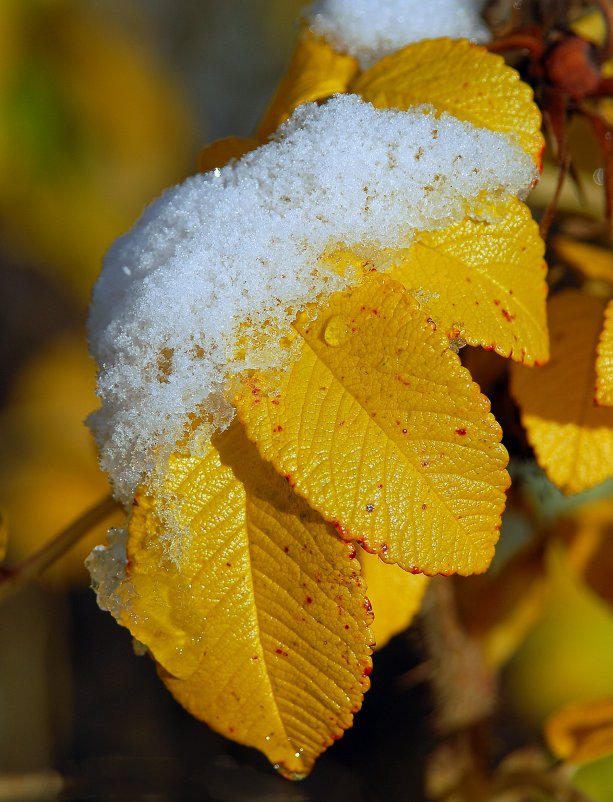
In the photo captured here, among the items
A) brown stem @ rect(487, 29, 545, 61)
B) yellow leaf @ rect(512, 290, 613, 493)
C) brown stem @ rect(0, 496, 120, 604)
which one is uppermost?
brown stem @ rect(487, 29, 545, 61)

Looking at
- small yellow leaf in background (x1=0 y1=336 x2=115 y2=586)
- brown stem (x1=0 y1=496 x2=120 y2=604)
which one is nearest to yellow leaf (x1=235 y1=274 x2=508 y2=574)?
brown stem (x1=0 y1=496 x2=120 y2=604)

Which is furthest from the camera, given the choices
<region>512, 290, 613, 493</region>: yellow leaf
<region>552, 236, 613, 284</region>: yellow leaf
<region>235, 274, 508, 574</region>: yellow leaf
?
<region>552, 236, 613, 284</region>: yellow leaf

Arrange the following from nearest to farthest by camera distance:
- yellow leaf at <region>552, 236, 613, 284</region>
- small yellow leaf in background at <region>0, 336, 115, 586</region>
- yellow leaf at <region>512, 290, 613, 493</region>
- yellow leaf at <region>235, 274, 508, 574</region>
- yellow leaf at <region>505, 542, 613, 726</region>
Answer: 1. yellow leaf at <region>235, 274, 508, 574</region>
2. yellow leaf at <region>512, 290, 613, 493</region>
3. yellow leaf at <region>552, 236, 613, 284</region>
4. yellow leaf at <region>505, 542, 613, 726</region>
5. small yellow leaf in background at <region>0, 336, 115, 586</region>

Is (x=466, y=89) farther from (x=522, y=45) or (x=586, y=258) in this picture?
(x=586, y=258)

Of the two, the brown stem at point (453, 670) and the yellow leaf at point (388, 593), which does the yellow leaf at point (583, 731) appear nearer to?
the brown stem at point (453, 670)

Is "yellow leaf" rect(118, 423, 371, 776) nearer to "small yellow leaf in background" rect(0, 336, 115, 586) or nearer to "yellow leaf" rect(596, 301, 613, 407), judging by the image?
"yellow leaf" rect(596, 301, 613, 407)

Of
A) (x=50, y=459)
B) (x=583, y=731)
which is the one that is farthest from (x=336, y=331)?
(x=50, y=459)
